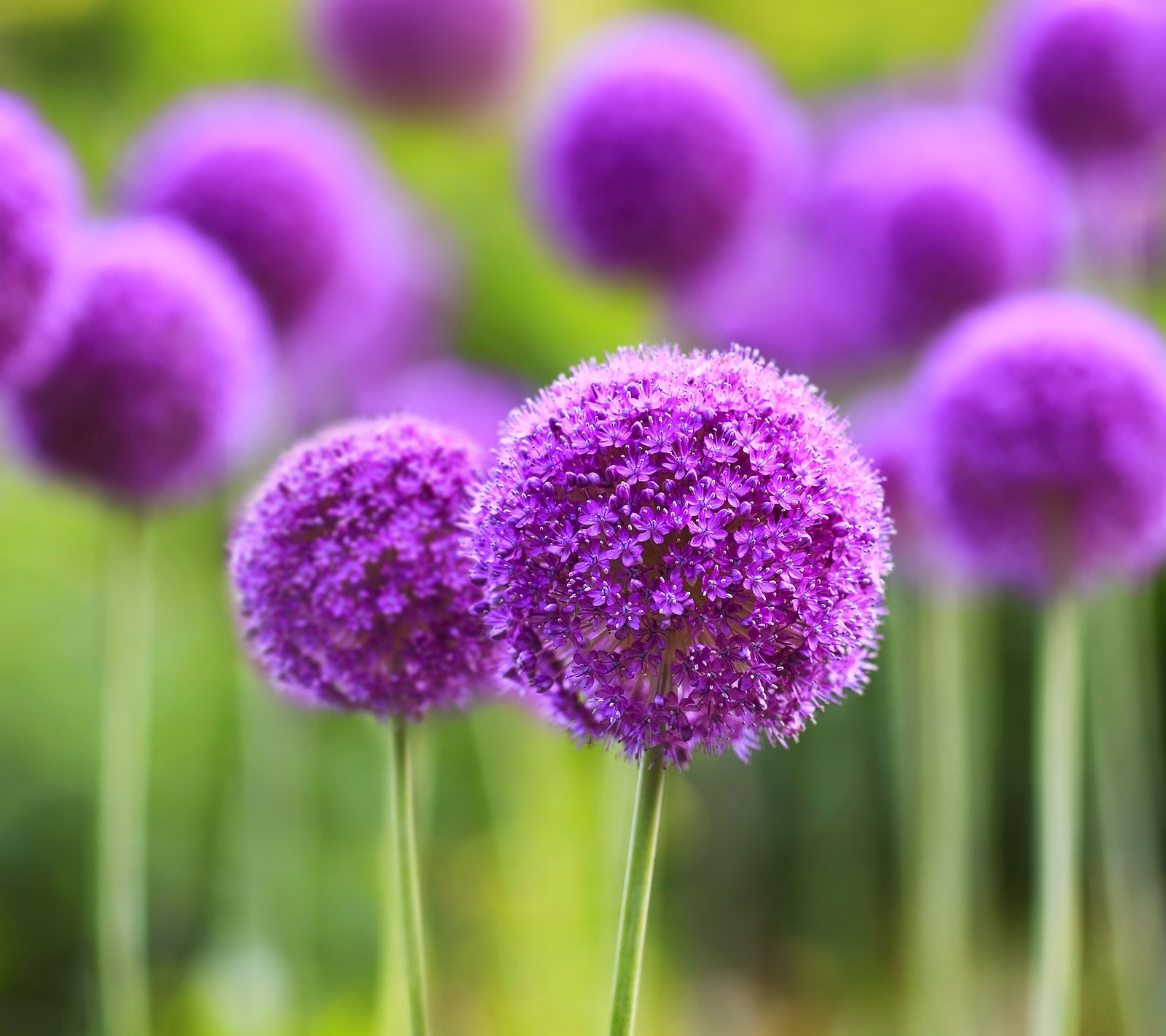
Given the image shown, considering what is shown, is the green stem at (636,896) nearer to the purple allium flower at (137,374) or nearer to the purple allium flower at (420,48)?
the purple allium flower at (137,374)

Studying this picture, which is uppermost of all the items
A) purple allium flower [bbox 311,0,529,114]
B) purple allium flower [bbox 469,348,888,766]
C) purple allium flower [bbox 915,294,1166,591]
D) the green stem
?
purple allium flower [bbox 311,0,529,114]

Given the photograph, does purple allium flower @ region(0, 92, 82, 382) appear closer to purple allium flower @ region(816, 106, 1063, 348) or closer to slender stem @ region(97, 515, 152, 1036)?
slender stem @ region(97, 515, 152, 1036)

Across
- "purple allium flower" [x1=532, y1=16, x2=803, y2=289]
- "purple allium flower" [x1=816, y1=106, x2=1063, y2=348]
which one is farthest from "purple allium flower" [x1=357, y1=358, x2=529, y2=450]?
"purple allium flower" [x1=816, y1=106, x2=1063, y2=348]

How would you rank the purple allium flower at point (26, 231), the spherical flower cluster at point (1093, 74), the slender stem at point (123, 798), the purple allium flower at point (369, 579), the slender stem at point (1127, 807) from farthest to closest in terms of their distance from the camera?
1. the slender stem at point (1127, 807)
2. the spherical flower cluster at point (1093, 74)
3. the slender stem at point (123, 798)
4. the purple allium flower at point (26, 231)
5. the purple allium flower at point (369, 579)

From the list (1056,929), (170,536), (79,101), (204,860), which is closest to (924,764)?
(1056,929)

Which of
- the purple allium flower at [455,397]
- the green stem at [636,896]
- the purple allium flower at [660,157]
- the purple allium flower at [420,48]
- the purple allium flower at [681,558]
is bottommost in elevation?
the green stem at [636,896]

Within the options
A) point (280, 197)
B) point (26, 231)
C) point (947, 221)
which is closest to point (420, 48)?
point (280, 197)

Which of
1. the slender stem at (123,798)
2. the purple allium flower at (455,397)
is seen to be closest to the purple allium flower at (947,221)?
the purple allium flower at (455,397)

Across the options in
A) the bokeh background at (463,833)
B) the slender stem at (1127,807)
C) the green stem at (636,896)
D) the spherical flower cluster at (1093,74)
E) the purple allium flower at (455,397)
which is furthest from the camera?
the bokeh background at (463,833)
